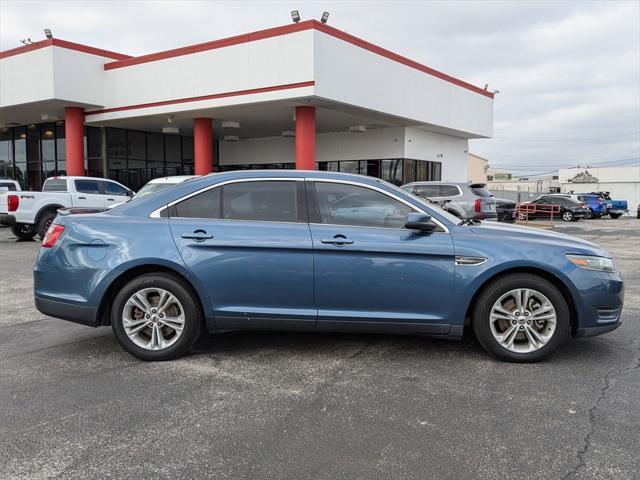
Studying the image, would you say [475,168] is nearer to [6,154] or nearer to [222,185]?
[6,154]

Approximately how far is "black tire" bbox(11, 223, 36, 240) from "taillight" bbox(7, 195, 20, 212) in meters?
0.84

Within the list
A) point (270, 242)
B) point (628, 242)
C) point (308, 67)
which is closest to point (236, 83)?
point (308, 67)

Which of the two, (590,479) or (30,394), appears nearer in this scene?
(590,479)

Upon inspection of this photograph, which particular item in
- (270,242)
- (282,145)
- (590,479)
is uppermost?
(282,145)

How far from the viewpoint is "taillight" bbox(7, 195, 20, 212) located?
46.5 feet

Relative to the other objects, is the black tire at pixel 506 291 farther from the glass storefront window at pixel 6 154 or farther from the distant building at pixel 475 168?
the distant building at pixel 475 168

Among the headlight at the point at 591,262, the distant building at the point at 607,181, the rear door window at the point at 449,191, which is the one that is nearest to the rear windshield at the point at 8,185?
the rear door window at the point at 449,191

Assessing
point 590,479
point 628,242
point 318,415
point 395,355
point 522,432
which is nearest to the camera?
point 590,479

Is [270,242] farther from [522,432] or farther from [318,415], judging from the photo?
[522,432]

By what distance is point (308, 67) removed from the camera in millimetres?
16875

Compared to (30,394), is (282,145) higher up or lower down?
higher up

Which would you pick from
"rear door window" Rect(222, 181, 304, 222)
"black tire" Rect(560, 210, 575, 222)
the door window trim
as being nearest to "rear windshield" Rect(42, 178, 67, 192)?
the door window trim

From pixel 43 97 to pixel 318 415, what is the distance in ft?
70.1

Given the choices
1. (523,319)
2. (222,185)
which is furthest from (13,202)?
(523,319)
